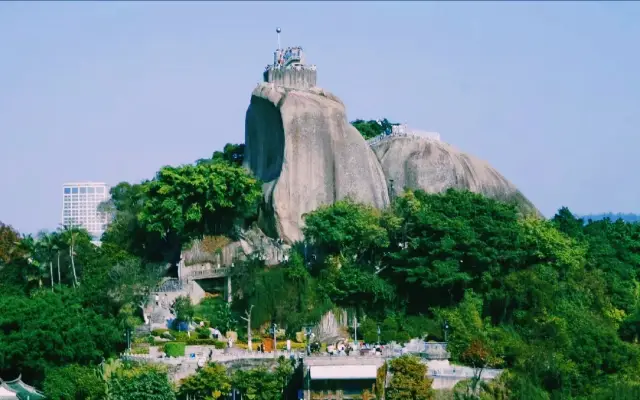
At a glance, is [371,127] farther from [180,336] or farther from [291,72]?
[180,336]

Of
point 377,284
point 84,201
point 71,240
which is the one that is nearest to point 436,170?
point 377,284

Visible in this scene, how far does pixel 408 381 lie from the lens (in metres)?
46.0

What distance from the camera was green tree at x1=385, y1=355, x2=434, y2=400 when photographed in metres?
45.9

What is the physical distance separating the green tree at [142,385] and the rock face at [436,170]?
17596 millimetres

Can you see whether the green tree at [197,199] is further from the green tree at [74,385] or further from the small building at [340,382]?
the small building at [340,382]

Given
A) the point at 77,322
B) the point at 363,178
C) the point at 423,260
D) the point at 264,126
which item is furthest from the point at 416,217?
the point at 77,322

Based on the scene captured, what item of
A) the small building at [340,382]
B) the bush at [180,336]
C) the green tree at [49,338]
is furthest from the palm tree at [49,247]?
the small building at [340,382]

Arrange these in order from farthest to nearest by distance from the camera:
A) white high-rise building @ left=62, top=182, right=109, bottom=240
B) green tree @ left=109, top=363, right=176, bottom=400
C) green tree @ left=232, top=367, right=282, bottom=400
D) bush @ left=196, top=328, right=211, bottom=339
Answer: white high-rise building @ left=62, top=182, right=109, bottom=240, bush @ left=196, top=328, right=211, bottom=339, green tree @ left=232, top=367, right=282, bottom=400, green tree @ left=109, top=363, right=176, bottom=400

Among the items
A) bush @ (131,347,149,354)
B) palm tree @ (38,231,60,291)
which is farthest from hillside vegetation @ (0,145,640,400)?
bush @ (131,347,149,354)

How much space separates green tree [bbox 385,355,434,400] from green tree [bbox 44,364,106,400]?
366 inches

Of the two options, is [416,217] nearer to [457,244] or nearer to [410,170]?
[457,244]

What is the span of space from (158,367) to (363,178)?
49.6 ft

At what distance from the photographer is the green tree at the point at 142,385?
4544cm

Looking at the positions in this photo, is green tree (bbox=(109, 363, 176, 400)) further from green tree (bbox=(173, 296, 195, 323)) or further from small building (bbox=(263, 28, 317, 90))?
small building (bbox=(263, 28, 317, 90))
